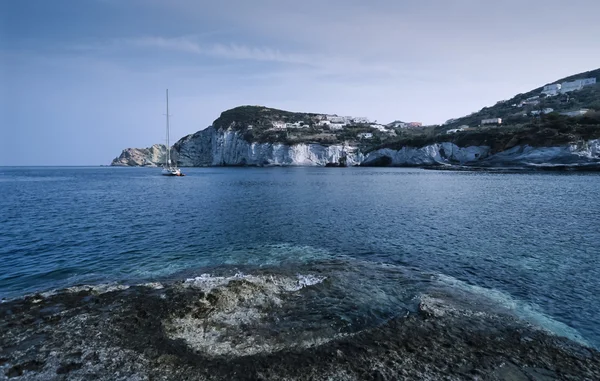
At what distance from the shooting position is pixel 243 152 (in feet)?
490

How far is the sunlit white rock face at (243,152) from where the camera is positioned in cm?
13612

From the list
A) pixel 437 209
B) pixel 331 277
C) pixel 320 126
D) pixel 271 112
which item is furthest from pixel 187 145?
pixel 331 277

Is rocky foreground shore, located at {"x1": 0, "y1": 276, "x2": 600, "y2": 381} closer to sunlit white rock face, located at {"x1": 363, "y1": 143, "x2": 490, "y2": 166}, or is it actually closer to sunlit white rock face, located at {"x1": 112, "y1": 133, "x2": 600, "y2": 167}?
sunlit white rock face, located at {"x1": 112, "y1": 133, "x2": 600, "y2": 167}

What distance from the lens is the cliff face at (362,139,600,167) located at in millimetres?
73938

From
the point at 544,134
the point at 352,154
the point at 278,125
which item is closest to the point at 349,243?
the point at 544,134

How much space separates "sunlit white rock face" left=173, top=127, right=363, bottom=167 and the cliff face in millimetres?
15696

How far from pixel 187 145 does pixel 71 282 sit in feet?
582

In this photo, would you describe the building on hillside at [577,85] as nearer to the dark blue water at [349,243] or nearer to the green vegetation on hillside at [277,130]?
the green vegetation on hillside at [277,130]

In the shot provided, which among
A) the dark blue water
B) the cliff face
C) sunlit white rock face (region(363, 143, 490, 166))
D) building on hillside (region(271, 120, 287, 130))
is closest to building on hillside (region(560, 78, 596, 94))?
sunlit white rock face (region(363, 143, 490, 166))

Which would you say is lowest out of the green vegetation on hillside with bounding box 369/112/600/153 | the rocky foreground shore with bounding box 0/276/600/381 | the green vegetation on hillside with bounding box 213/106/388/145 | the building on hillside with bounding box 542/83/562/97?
the rocky foreground shore with bounding box 0/276/600/381

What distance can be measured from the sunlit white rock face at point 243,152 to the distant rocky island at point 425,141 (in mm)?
441

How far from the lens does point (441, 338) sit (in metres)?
9.47

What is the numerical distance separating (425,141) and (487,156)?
24193 millimetres

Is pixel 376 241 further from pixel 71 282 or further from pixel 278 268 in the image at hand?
pixel 71 282
